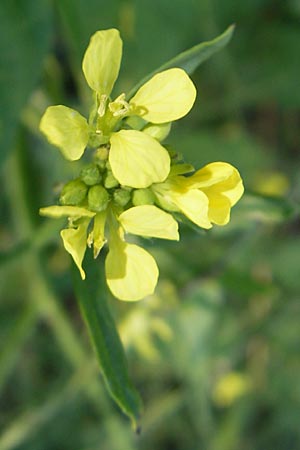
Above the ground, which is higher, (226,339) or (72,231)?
(72,231)

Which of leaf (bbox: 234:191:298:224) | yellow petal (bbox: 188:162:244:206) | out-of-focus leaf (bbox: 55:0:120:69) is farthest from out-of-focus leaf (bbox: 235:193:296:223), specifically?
out-of-focus leaf (bbox: 55:0:120:69)

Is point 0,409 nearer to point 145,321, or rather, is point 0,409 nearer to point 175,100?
point 145,321

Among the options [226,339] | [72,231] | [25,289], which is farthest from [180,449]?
[72,231]

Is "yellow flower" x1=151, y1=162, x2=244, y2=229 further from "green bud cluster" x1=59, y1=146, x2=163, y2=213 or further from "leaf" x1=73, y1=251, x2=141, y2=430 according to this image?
"leaf" x1=73, y1=251, x2=141, y2=430

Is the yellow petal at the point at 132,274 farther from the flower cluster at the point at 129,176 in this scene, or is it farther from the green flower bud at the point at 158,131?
the green flower bud at the point at 158,131

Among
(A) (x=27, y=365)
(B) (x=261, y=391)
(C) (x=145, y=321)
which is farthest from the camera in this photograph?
(B) (x=261, y=391)

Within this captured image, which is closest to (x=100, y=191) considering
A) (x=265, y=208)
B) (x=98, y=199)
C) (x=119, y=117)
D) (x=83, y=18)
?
(x=98, y=199)

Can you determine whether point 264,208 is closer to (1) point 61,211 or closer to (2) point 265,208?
(2) point 265,208
